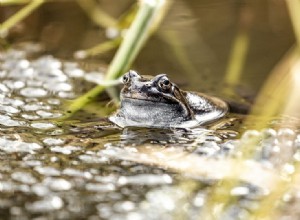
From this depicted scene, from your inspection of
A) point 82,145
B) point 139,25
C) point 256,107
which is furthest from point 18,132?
point 256,107

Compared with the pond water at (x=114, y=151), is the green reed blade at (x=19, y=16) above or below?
above

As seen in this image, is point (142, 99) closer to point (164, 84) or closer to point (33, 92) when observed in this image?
point (164, 84)

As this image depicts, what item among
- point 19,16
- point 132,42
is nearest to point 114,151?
point 132,42

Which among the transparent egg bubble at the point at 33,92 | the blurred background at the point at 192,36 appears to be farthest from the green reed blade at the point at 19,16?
the transparent egg bubble at the point at 33,92

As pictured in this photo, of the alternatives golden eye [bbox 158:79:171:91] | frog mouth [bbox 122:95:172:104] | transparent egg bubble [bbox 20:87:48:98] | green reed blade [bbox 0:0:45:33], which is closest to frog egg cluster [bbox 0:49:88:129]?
transparent egg bubble [bbox 20:87:48:98]

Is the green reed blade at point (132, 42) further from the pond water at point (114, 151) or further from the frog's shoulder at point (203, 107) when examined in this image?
the frog's shoulder at point (203, 107)

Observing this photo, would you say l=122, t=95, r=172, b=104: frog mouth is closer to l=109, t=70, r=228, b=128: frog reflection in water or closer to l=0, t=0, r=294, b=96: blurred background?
l=109, t=70, r=228, b=128: frog reflection in water
